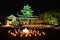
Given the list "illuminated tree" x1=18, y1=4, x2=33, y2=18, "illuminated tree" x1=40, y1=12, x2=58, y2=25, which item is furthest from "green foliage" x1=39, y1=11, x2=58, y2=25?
"illuminated tree" x1=18, y1=4, x2=33, y2=18

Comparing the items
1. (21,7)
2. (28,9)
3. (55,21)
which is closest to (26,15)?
(28,9)

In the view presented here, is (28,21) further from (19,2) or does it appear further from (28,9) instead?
(19,2)

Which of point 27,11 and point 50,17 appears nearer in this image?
point 50,17

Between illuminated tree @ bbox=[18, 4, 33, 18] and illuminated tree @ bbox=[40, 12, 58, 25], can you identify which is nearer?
illuminated tree @ bbox=[40, 12, 58, 25]

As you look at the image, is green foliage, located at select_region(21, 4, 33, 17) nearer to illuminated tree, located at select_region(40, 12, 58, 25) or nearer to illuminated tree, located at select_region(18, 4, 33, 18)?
illuminated tree, located at select_region(18, 4, 33, 18)

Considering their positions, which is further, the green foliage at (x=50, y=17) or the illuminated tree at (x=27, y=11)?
the illuminated tree at (x=27, y=11)

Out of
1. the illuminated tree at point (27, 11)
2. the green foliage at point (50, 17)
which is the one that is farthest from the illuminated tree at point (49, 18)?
the illuminated tree at point (27, 11)

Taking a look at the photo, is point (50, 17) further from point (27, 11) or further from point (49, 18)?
point (27, 11)

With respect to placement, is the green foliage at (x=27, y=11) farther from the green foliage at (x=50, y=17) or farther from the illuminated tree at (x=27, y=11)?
the green foliage at (x=50, y=17)

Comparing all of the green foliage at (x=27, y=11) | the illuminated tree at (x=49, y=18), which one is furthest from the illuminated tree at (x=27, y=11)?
the illuminated tree at (x=49, y=18)

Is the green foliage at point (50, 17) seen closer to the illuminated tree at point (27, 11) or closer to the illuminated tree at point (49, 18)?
the illuminated tree at point (49, 18)

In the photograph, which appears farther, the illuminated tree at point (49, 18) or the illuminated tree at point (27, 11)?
the illuminated tree at point (27, 11)

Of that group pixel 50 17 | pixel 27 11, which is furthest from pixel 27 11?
pixel 50 17

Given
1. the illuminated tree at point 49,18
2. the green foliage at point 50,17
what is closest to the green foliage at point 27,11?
the illuminated tree at point 49,18
